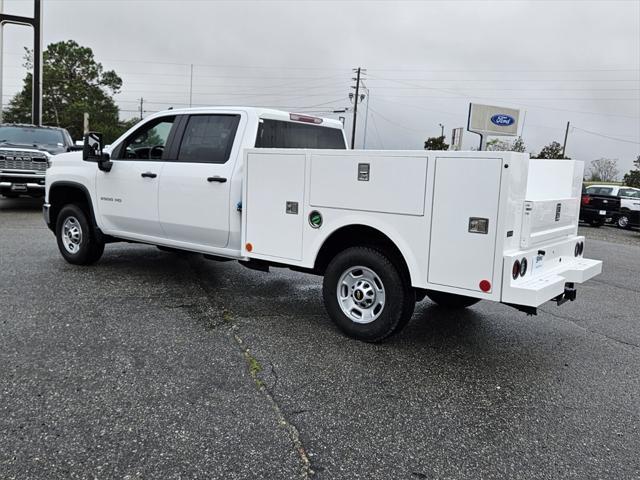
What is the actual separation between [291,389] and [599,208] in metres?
20.6

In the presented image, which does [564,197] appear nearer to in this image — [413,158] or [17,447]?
[413,158]

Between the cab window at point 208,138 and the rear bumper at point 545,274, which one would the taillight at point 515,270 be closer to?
the rear bumper at point 545,274

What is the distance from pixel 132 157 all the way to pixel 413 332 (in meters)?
3.91

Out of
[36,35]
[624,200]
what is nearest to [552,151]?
[624,200]

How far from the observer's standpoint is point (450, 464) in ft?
9.94

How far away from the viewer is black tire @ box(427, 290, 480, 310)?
588 cm

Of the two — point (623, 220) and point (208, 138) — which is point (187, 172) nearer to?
point (208, 138)

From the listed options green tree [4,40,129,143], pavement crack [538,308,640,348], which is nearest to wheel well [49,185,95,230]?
pavement crack [538,308,640,348]

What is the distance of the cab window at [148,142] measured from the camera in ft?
21.3

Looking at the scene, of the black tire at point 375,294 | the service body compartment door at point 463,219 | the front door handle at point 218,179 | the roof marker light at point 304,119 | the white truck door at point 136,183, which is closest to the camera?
the service body compartment door at point 463,219

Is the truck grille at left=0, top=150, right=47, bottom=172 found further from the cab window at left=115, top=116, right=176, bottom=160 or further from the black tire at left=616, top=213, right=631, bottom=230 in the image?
the black tire at left=616, top=213, right=631, bottom=230

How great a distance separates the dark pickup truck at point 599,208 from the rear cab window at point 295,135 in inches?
692

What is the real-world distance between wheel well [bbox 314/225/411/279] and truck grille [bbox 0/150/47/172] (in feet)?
34.8

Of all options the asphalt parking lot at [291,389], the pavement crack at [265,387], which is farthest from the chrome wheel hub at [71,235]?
the pavement crack at [265,387]
